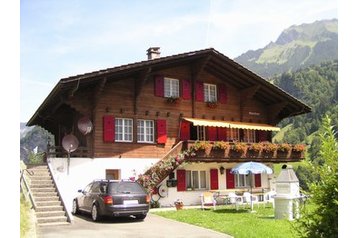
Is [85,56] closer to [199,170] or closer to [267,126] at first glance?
[199,170]

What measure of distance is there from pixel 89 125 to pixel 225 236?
9459mm

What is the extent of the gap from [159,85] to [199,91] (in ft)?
7.81

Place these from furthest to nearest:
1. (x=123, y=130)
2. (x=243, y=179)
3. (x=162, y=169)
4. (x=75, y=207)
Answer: (x=243, y=179) < (x=123, y=130) < (x=162, y=169) < (x=75, y=207)

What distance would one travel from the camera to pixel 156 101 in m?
19.9

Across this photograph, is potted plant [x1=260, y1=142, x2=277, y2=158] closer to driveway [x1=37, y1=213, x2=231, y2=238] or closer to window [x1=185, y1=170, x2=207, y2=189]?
window [x1=185, y1=170, x2=207, y2=189]

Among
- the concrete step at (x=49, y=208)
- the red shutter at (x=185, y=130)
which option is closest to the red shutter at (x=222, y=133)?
the red shutter at (x=185, y=130)

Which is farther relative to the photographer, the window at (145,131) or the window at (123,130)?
the window at (145,131)

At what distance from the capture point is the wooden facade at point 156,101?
1789 centimetres

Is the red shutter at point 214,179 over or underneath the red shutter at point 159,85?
underneath

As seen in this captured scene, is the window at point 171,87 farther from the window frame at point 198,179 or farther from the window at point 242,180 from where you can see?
the window at point 242,180

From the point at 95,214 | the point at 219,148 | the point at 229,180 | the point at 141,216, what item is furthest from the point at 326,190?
the point at 229,180

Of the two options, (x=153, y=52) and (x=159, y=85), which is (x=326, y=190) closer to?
(x=159, y=85)

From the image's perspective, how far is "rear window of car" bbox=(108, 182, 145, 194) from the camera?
12.2m
